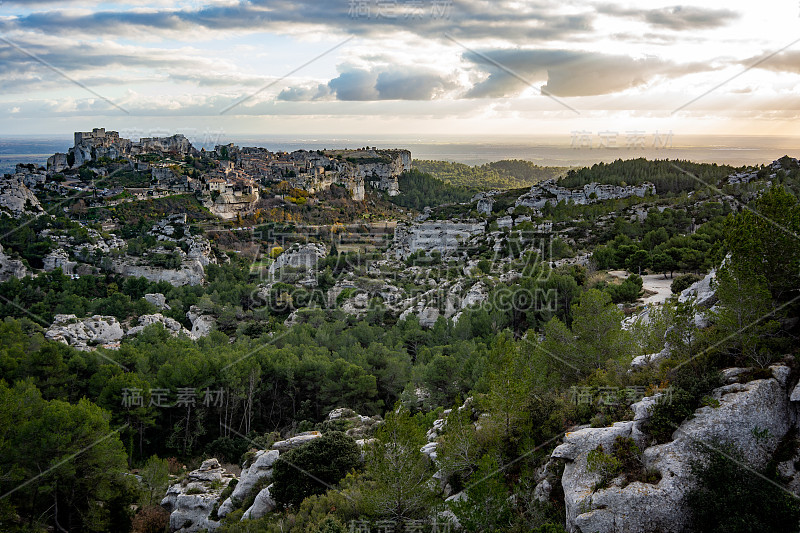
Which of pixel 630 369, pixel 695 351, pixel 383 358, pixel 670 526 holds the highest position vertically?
pixel 695 351

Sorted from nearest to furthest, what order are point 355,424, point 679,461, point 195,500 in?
point 679,461 → point 195,500 → point 355,424

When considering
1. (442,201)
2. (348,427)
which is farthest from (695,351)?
(442,201)

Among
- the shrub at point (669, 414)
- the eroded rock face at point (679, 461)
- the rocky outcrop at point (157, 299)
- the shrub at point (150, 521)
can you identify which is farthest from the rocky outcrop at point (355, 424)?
the rocky outcrop at point (157, 299)

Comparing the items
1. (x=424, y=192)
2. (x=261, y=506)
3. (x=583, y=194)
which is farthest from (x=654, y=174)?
(x=261, y=506)

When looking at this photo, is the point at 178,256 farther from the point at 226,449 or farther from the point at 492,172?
the point at 492,172

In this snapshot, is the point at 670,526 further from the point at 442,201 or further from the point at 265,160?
the point at 265,160

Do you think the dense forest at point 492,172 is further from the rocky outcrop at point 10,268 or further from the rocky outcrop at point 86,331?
the rocky outcrop at point 86,331

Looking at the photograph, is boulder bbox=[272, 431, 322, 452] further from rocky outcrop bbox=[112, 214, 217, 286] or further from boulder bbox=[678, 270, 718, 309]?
rocky outcrop bbox=[112, 214, 217, 286]
